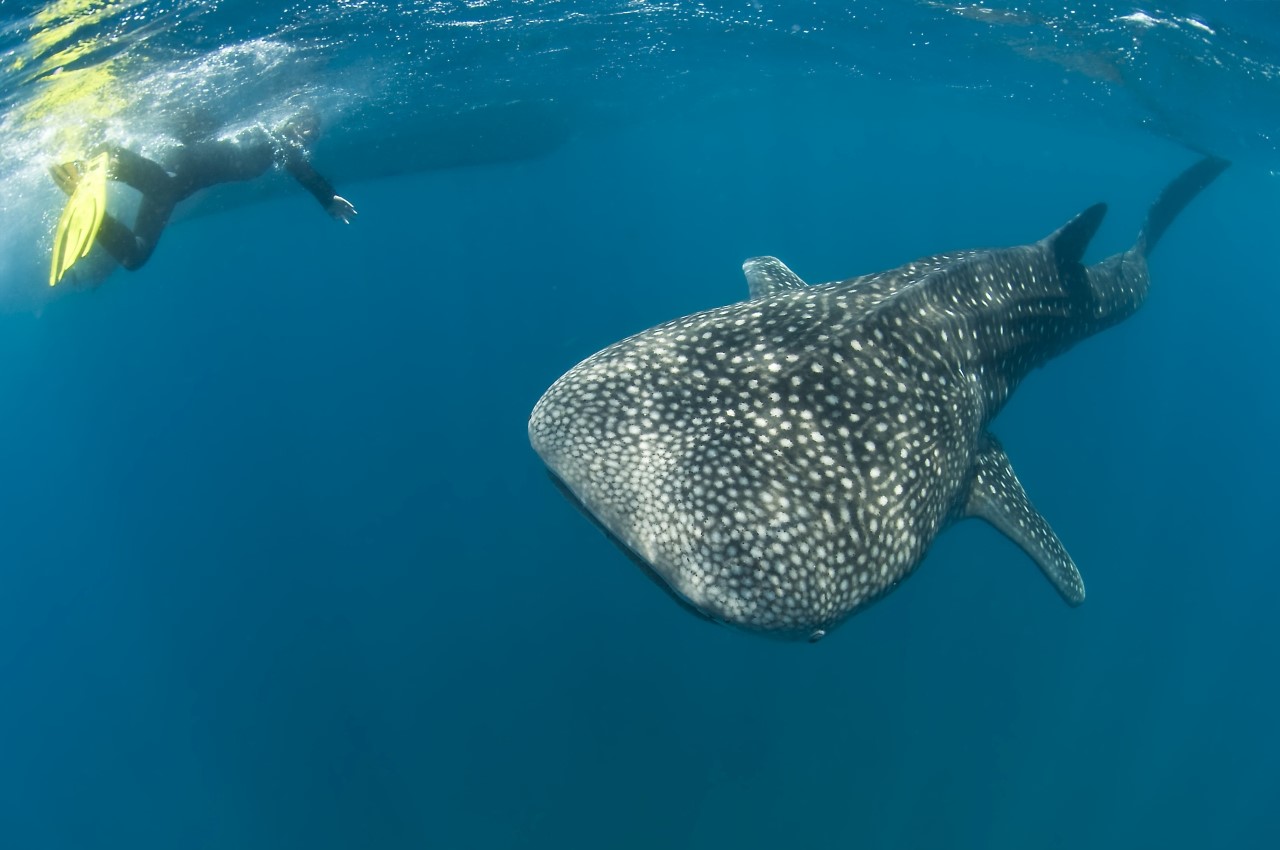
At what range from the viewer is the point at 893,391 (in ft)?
15.5

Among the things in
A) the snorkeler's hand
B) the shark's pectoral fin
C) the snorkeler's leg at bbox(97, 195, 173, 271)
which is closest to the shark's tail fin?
the shark's pectoral fin

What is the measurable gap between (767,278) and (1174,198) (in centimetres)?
907

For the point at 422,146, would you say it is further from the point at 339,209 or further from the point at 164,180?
the point at 339,209

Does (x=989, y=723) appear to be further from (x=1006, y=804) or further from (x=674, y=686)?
(x=674, y=686)

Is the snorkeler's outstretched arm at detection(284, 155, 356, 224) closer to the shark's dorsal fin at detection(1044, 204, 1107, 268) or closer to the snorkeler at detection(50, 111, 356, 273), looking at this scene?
the snorkeler at detection(50, 111, 356, 273)

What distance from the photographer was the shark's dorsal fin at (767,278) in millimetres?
8359

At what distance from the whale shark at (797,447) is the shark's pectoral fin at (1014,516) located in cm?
2

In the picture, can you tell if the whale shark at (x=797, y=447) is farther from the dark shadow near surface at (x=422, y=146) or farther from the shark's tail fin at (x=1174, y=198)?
the dark shadow near surface at (x=422, y=146)

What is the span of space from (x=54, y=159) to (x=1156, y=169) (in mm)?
46304

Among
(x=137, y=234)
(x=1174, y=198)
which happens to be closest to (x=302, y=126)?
(x=137, y=234)

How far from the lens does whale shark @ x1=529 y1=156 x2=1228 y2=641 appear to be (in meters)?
3.79

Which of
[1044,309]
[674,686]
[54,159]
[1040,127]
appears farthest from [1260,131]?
[54,159]

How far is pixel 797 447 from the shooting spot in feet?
13.7

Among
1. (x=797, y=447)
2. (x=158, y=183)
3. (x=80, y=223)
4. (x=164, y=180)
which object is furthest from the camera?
(x=164, y=180)
